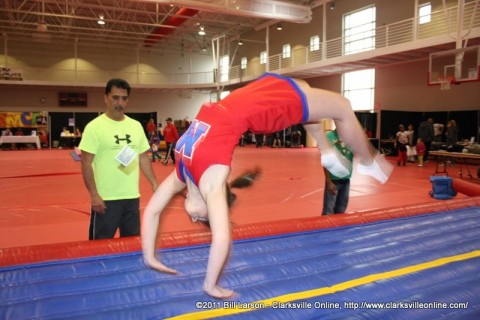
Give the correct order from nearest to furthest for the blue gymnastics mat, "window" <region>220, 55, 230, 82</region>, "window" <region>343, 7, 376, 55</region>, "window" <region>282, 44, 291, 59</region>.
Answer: the blue gymnastics mat < "window" <region>343, 7, 376, 55</region> < "window" <region>282, 44, 291, 59</region> < "window" <region>220, 55, 230, 82</region>

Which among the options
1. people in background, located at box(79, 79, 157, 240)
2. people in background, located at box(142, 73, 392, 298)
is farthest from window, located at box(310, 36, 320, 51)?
people in background, located at box(142, 73, 392, 298)

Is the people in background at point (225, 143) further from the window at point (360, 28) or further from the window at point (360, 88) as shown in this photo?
the window at point (360, 88)

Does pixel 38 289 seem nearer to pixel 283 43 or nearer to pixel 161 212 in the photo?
pixel 161 212

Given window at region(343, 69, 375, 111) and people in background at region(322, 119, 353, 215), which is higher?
window at region(343, 69, 375, 111)

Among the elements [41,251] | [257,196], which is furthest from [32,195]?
[41,251]

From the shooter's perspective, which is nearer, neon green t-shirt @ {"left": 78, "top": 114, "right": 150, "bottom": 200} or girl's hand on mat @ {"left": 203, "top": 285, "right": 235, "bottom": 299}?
girl's hand on mat @ {"left": 203, "top": 285, "right": 235, "bottom": 299}

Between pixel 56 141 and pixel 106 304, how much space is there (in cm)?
1881

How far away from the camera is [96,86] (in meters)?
19.6

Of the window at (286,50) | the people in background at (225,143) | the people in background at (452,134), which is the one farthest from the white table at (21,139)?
the people in background at (225,143)

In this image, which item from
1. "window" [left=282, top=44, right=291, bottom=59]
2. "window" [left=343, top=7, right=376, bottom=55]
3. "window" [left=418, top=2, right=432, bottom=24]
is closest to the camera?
"window" [left=418, top=2, right=432, bottom=24]

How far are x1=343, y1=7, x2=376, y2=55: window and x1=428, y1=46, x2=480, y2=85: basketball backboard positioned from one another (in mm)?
3751

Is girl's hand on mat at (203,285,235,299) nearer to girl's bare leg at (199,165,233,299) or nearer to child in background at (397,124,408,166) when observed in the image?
girl's bare leg at (199,165,233,299)

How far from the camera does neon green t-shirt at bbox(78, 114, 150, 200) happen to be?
251 cm

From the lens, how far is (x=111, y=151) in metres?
2.57
